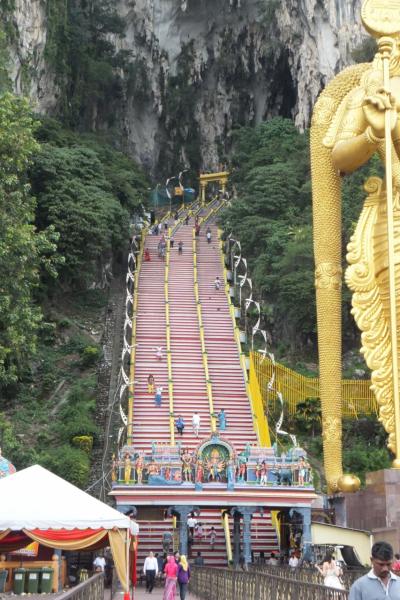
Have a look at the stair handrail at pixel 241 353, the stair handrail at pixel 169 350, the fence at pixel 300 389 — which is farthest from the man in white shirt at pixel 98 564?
the fence at pixel 300 389

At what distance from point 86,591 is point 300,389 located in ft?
49.9

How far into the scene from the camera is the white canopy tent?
8.23 metres

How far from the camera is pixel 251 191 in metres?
29.0

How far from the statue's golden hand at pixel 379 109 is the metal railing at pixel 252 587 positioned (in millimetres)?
5928

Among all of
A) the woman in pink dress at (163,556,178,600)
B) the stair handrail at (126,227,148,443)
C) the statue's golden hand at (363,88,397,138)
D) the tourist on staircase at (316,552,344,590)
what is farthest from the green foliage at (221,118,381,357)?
→ the tourist on staircase at (316,552,344,590)

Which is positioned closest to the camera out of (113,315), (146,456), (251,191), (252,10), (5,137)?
(146,456)

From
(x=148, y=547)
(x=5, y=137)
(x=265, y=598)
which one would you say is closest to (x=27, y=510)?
(x=265, y=598)

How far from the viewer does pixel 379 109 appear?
42.1 feet

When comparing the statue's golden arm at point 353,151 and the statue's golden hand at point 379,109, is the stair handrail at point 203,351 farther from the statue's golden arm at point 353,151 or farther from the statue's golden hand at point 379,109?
the statue's golden hand at point 379,109

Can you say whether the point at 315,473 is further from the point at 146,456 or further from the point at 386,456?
the point at 146,456

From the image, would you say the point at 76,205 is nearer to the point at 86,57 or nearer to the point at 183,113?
the point at 86,57

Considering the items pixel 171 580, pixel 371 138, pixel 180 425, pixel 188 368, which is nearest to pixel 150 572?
pixel 171 580

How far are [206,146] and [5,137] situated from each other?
23.4m

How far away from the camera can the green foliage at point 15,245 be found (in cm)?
1767
